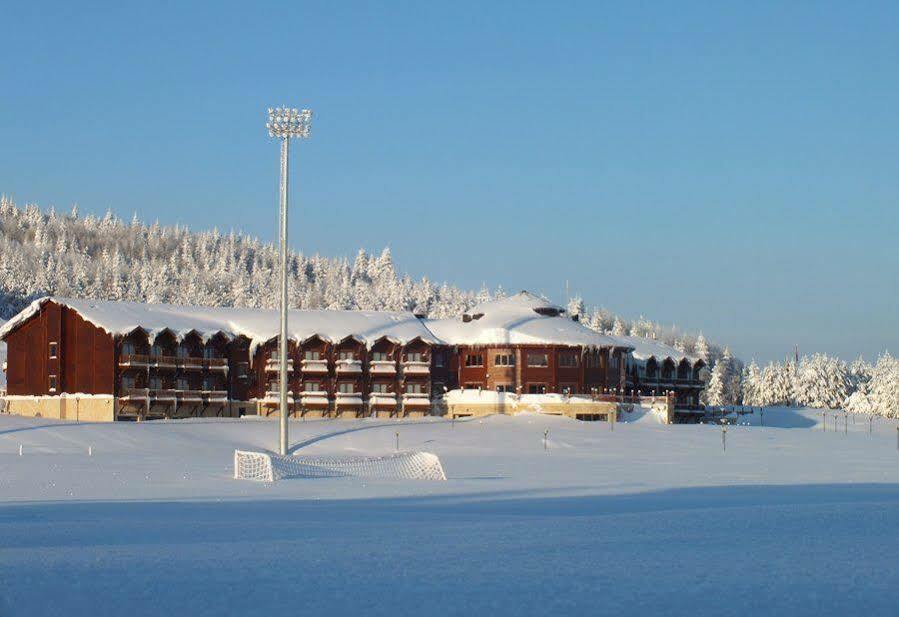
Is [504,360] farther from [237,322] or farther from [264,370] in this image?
[237,322]

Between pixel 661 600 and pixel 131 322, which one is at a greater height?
pixel 131 322

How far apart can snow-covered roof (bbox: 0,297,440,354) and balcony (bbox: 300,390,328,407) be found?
3475 millimetres

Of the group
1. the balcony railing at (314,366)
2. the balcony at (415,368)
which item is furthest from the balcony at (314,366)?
the balcony at (415,368)

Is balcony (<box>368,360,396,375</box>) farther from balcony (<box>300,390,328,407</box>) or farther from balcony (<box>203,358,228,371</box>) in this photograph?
balcony (<box>203,358,228,371</box>)

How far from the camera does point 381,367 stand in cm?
8031

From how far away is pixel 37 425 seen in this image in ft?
197

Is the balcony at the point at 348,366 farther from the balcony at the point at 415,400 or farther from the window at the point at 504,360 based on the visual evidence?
the window at the point at 504,360

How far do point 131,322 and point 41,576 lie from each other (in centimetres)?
5806

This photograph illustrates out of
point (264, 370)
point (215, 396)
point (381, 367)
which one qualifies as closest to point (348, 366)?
point (381, 367)

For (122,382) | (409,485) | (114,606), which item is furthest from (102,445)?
(114,606)

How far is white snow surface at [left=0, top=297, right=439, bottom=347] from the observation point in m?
73.4

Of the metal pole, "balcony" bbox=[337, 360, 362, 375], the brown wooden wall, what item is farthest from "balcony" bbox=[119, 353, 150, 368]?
the metal pole

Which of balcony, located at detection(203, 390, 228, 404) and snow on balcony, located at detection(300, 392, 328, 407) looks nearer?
balcony, located at detection(203, 390, 228, 404)

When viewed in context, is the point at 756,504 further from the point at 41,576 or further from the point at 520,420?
the point at 520,420
